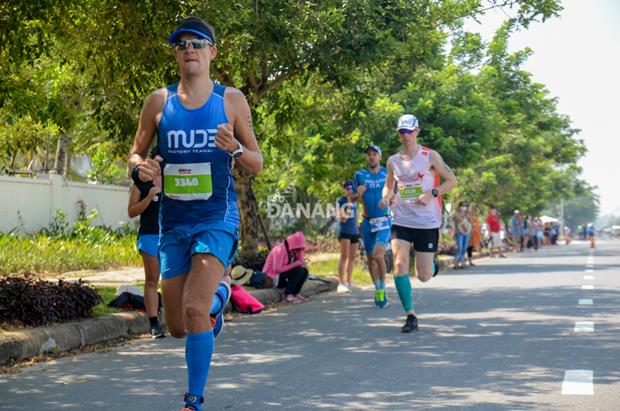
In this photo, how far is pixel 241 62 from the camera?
41.1ft

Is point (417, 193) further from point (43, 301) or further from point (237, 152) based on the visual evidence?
point (237, 152)

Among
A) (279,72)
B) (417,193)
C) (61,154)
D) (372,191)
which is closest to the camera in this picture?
(417,193)

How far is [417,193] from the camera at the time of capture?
11.2 m

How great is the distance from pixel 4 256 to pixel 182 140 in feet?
39.7

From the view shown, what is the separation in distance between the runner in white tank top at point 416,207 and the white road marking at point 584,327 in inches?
61.3

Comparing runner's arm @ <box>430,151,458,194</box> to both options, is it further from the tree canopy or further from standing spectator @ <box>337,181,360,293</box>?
standing spectator @ <box>337,181,360,293</box>

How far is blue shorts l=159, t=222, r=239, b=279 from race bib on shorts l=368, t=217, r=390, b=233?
8172 mm

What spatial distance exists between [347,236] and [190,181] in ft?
37.2

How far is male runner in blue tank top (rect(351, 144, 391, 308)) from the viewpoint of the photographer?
1402cm

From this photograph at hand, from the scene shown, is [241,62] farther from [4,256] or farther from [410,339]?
[4,256]

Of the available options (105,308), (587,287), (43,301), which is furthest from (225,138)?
(587,287)

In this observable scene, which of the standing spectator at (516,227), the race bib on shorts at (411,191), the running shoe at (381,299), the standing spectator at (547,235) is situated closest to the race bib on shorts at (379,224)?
the running shoe at (381,299)

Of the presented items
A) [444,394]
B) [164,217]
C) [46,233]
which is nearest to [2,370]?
[164,217]

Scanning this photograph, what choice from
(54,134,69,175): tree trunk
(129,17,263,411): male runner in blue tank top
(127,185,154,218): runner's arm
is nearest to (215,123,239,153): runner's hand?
(129,17,263,411): male runner in blue tank top
